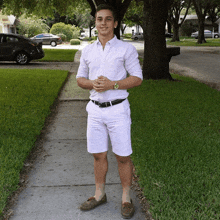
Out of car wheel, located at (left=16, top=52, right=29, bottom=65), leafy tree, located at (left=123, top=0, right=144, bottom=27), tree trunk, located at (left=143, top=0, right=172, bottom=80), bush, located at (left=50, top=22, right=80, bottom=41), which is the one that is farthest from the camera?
bush, located at (left=50, top=22, right=80, bottom=41)

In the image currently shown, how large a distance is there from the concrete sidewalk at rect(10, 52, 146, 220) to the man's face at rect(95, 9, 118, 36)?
1.81m

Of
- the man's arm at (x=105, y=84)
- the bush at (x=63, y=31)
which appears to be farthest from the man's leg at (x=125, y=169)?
the bush at (x=63, y=31)

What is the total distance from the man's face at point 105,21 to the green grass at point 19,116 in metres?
2.03

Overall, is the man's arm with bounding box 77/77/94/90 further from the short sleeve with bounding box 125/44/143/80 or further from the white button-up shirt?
the short sleeve with bounding box 125/44/143/80

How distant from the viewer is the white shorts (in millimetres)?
3221

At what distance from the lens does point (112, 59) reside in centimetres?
317

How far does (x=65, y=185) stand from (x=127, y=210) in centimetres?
105

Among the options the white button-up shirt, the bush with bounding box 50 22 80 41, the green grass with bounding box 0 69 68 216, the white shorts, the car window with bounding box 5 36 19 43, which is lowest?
the bush with bounding box 50 22 80 41

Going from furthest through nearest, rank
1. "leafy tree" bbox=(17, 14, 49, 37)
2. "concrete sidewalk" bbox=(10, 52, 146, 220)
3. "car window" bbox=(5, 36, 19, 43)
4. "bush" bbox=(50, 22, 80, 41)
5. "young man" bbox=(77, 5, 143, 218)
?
"bush" bbox=(50, 22, 80, 41), "leafy tree" bbox=(17, 14, 49, 37), "car window" bbox=(5, 36, 19, 43), "concrete sidewalk" bbox=(10, 52, 146, 220), "young man" bbox=(77, 5, 143, 218)

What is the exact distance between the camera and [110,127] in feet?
10.7

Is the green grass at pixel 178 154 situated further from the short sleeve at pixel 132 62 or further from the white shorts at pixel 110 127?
the short sleeve at pixel 132 62

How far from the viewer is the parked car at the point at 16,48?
19.2 meters

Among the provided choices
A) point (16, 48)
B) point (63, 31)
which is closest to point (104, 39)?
point (16, 48)

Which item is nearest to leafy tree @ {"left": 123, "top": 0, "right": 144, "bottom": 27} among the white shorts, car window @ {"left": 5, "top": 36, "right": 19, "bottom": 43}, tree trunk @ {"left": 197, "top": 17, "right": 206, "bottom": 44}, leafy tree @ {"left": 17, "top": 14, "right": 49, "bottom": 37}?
tree trunk @ {"left": 197, "top": 17, "right": 206, "bottom": 44}
